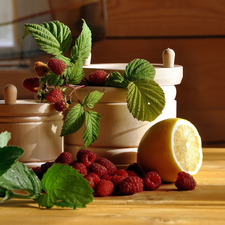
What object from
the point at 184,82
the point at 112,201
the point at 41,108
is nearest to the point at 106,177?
the point at 112,201

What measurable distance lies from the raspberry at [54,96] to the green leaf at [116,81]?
0.09 meters

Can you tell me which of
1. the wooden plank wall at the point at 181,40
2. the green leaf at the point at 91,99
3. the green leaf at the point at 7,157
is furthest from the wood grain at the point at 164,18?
the green leaf at the point at 7,157

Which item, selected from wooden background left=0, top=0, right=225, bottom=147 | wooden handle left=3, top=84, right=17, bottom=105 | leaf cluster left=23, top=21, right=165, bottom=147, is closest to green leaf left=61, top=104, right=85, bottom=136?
leaf cluster left=23, top=21, right=165, bottom=147

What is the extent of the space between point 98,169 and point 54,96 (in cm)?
14

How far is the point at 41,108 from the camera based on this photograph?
0.66 m

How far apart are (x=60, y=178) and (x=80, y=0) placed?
666 millimetres

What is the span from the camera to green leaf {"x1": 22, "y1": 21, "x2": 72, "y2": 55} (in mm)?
664

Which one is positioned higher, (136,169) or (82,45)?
(82,45)

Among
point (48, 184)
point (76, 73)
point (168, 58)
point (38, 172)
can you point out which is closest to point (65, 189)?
point (48, 184)

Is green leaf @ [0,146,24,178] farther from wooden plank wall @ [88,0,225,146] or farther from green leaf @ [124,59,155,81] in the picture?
wooden plank wall @ [88,0,225,146]

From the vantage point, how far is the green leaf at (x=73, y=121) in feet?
2.10

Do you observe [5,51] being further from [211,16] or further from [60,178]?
[60,178]

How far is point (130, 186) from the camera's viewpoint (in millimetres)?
554

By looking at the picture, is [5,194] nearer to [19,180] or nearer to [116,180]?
[19,180]
